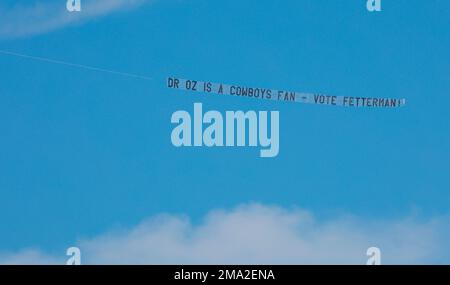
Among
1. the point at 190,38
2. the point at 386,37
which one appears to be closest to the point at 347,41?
the point at 386,37

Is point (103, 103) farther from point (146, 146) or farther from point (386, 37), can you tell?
point (386, 37)

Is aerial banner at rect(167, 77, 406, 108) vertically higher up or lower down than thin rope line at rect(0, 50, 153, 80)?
lower down

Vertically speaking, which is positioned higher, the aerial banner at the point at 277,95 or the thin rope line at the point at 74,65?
the thin rope line at the point at 74,65
